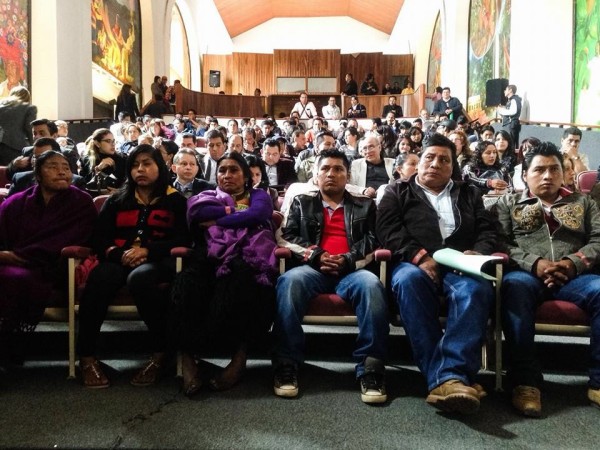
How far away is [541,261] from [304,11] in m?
19.7

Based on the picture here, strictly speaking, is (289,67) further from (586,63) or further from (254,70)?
(586,63)

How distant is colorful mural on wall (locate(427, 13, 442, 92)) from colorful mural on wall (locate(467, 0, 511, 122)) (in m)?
3.07

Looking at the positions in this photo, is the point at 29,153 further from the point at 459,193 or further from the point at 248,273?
the point at 459,193

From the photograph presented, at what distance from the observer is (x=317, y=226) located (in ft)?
9.04

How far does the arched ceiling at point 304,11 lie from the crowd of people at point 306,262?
16416 mm

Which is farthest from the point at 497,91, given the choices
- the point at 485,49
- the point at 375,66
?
the point at 375,66

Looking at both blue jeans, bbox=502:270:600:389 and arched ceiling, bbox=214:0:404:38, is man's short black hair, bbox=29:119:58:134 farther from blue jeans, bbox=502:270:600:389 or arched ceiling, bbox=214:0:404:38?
arched ceiling, bbox=214:0:404:38

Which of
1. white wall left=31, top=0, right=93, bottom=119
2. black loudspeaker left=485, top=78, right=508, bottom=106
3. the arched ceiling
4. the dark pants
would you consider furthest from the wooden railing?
the dark pants

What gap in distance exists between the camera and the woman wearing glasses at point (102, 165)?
15.2 feet

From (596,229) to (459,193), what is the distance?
608mm

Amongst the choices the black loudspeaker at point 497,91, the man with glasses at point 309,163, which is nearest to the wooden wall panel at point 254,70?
the black loudspeaker at point 497,91

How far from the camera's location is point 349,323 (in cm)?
243

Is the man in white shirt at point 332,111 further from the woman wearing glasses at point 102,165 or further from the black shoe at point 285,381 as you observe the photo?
the black shoe at point 285,381

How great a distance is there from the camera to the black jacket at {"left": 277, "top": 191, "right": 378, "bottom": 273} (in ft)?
8.73
